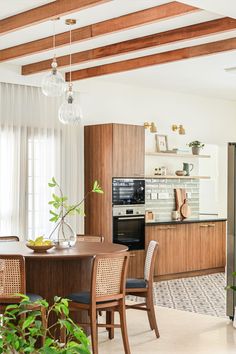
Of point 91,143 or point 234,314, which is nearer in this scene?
point 234,314

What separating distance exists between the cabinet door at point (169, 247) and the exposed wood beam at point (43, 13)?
420cm

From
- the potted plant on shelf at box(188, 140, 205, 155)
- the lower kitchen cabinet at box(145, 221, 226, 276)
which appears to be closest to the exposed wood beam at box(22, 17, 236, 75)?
the lower kitchen cabinet at box(145, 221, 226, 276)

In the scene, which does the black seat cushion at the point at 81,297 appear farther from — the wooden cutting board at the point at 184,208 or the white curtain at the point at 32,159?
the wooden cutting board at the point at 184,208

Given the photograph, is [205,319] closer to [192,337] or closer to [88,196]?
[192,337]

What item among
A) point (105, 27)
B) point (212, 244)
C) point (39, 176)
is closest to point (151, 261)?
point (105, 27)

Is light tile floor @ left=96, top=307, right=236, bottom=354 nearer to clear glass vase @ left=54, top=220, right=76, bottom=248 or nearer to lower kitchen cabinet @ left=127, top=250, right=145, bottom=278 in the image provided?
clear glass vase @ left=54, top=220, right=76, bottom=248

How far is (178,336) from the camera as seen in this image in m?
A: 5.91

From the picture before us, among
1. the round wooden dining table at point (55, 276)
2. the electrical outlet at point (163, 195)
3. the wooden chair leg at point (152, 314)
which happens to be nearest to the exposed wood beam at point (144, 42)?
the round wooden dining table at point (55, 276)

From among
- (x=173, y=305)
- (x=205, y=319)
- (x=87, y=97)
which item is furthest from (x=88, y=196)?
(x=205, y=319)

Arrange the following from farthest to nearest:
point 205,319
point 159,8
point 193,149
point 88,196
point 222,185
Result: point 222,185 < point 193,149 < point 88,196 < point 205,319 < point 159,8

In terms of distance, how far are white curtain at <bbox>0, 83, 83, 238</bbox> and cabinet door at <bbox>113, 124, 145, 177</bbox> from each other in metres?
0.55

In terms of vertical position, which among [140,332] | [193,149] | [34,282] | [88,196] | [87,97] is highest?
[87,97]

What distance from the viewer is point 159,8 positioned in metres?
5.30

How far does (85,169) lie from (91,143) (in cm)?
38
